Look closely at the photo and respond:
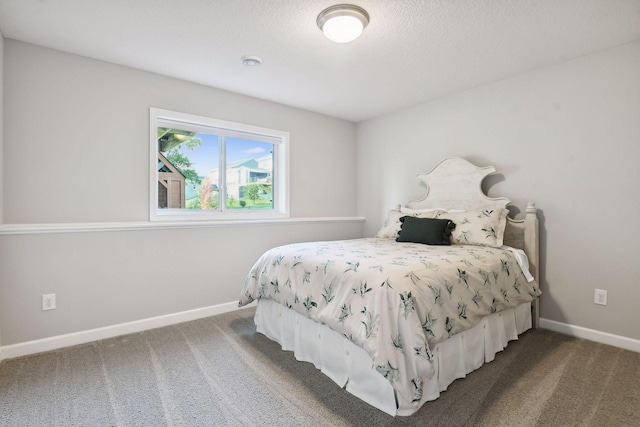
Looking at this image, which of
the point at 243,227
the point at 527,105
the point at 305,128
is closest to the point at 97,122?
Answer: the point at 243,227

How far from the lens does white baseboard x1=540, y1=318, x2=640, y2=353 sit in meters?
2.34

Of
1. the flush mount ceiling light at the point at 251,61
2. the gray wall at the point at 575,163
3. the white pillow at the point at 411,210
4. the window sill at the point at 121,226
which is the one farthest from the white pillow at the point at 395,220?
the flush mount ceiling light at the point at 251,61

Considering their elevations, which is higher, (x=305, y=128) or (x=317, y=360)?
(x=305, y=128)

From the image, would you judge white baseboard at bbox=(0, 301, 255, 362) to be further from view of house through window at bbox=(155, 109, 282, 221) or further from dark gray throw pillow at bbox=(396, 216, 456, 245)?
dark gray throw pillow at bbox=(396, 216, 456, 245)

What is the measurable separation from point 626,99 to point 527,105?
67 centimetres

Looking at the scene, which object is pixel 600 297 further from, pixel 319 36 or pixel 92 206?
pixel 92 206

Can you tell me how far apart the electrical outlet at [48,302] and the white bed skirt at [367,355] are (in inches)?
62.1

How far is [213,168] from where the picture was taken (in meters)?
3.40

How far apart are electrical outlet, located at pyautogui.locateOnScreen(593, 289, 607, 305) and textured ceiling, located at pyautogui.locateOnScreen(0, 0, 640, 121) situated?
1.92 m

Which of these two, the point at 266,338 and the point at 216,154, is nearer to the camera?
the point at 266,338

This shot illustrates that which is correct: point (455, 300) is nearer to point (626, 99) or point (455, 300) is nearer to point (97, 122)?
point (626, 99)

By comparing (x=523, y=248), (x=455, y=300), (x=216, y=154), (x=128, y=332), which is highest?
(x=216, y=154)

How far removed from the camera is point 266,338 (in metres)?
2.55

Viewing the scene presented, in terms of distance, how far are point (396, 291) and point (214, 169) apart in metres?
2.54
